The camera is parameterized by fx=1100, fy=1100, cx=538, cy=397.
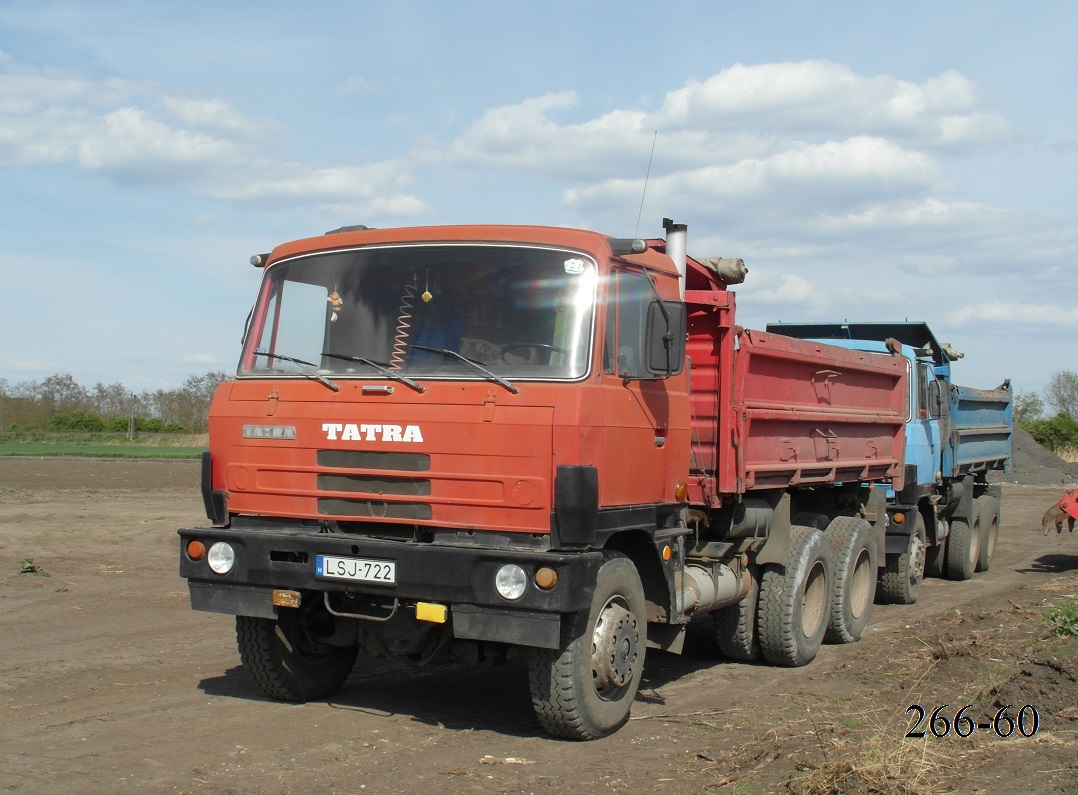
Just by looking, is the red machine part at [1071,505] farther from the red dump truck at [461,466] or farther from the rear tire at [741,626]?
the red dump truck at [461,466]

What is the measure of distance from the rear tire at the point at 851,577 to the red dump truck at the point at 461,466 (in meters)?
2.53

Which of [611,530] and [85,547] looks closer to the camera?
[611,530]

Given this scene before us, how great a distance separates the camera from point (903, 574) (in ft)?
40.1

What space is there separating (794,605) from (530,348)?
12.3 ft

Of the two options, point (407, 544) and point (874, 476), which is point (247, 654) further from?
point (874, 476)

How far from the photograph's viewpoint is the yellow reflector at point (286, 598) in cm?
610

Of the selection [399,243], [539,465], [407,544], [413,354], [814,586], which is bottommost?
[814,586]

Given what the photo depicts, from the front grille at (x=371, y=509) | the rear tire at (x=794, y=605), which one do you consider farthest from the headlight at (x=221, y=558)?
the rear tire at (x=794, y=605)

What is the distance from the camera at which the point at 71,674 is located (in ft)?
24.9

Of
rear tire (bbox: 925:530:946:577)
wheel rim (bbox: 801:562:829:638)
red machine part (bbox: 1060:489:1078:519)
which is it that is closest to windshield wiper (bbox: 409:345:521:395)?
wheel rim (bbox: 801:562:829:638)

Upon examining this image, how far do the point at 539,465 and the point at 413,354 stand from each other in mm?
1021

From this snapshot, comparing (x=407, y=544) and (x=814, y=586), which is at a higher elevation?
(x=407, y=544)

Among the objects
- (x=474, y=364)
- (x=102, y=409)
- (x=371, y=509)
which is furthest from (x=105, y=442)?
(x=474, y=364)

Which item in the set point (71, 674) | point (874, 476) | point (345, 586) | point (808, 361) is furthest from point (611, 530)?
point (874, 476)
